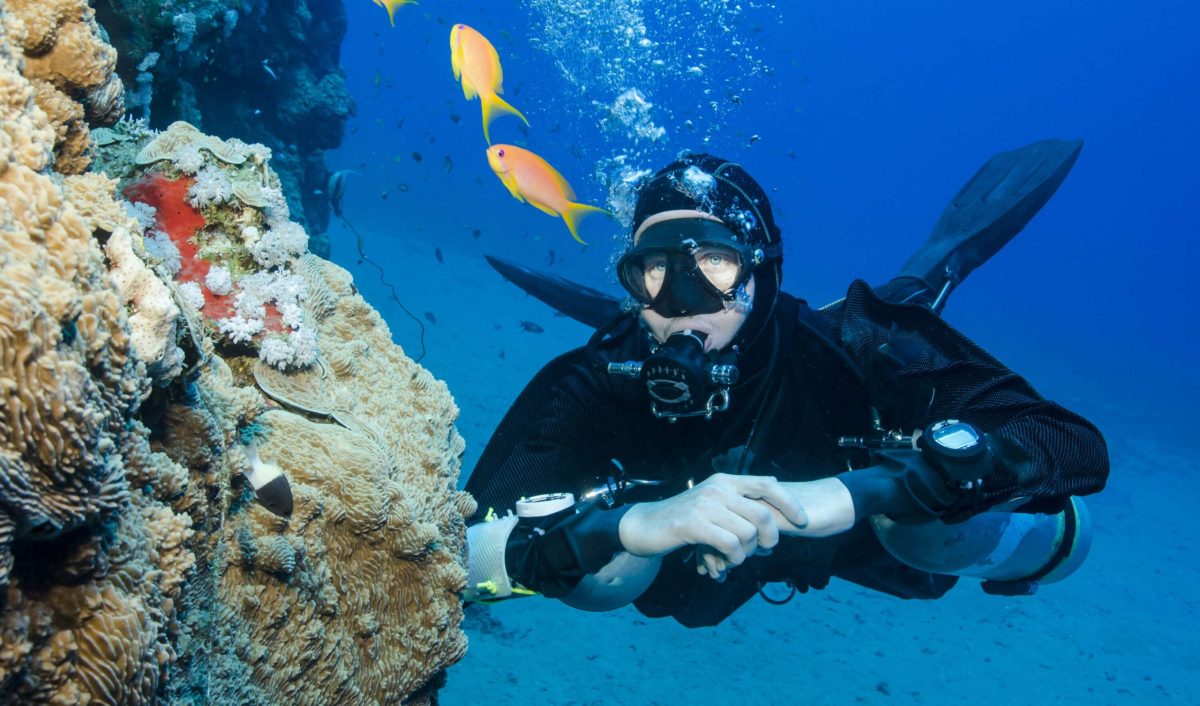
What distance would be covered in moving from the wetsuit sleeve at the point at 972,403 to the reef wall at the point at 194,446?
202 cm

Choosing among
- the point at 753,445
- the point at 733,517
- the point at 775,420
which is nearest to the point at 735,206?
the point at 775,420

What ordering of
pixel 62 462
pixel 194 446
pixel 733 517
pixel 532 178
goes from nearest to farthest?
pixel 62 462 → pixel 194 446 → pixel 733 517 → pixel 532 178

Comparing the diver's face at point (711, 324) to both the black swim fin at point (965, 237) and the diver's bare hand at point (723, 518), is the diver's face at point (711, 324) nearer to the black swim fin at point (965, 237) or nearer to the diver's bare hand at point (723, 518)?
the diver's bare hand at point (723, 518)

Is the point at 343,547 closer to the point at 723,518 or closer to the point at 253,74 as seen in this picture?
the point at 723,518

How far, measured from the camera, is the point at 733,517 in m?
1.99

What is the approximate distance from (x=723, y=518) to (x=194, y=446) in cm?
147

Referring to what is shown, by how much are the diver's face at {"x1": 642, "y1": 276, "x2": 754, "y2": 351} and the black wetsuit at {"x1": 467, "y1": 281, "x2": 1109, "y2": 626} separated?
18cm

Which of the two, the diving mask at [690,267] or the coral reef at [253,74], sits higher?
the coral reef at [253,74]

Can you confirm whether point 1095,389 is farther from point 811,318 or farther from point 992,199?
point 811,318

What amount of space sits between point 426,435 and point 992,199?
4.88 metres

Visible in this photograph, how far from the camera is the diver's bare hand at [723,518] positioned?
1.99 metres

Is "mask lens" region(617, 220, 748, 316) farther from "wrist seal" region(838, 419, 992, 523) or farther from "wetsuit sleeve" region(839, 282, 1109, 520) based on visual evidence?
"wrist seal" region(838, 419, 992, 523)

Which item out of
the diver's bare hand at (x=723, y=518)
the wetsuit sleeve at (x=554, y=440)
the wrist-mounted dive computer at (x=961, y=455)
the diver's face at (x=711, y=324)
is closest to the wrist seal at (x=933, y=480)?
the wrist-mounted dive computer at (x=961, y=455)


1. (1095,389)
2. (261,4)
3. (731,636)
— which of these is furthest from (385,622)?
(1095,389)
